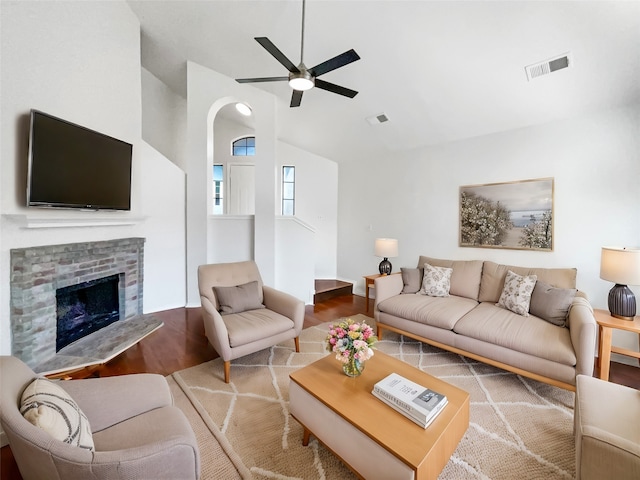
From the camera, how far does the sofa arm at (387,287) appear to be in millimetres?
3225

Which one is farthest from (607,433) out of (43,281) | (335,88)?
(43,281)

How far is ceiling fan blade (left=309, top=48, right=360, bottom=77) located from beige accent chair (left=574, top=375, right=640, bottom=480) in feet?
8.17

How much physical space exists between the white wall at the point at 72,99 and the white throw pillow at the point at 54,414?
4.63 ft

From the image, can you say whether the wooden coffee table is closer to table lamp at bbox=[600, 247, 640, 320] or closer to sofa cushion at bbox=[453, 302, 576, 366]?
sofa cushion at bbox=[453, 302, 576, 366]

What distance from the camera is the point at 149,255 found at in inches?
155

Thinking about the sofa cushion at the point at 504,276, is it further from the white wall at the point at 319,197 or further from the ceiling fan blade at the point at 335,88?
the white wall at the point at 319,197

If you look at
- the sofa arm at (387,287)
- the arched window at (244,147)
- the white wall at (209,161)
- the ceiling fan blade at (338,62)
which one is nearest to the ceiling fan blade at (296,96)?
the ceiling fan blade at (338,62)

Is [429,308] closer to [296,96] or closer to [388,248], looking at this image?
[388,248]

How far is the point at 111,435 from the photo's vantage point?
1.25 m

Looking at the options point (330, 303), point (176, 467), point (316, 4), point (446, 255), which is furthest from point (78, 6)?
point (446, 255)

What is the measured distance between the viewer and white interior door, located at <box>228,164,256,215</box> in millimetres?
6402

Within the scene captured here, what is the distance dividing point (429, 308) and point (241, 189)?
5003 mm

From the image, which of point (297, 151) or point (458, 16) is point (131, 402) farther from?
point (297, 151)

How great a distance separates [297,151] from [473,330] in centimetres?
477
